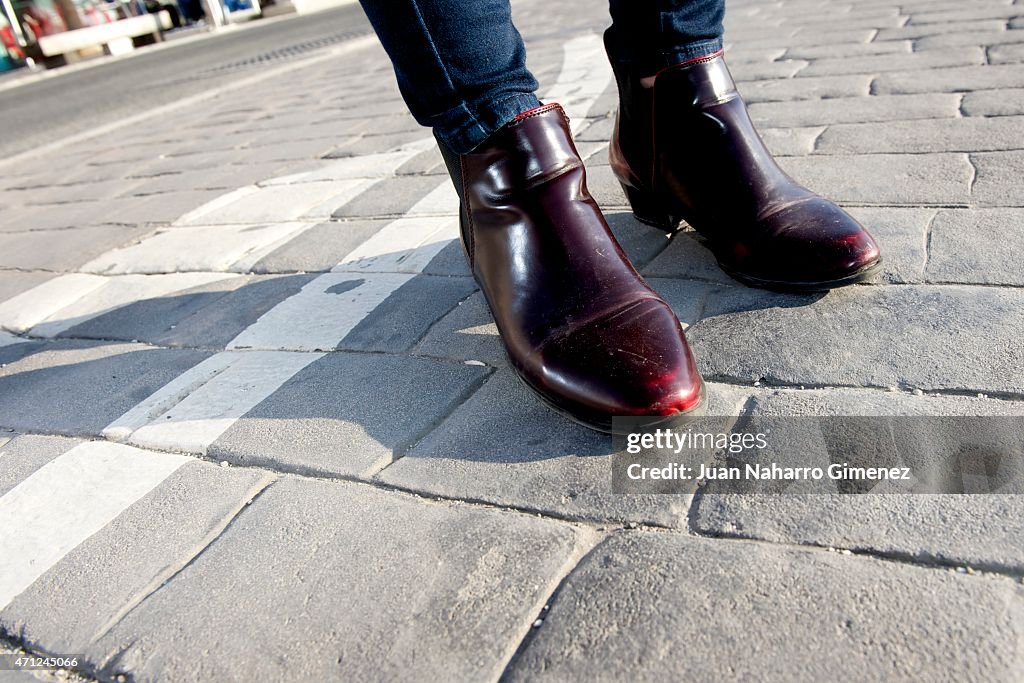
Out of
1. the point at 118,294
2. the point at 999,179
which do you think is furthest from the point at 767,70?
the point at 118,294

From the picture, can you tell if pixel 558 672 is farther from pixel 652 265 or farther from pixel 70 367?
pixel 70 367

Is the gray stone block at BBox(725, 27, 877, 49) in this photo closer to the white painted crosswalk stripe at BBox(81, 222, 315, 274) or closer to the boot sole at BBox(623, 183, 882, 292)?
the boot sole at BBox(623, 183, 882, 292)

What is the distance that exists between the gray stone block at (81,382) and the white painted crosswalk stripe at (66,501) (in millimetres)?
121

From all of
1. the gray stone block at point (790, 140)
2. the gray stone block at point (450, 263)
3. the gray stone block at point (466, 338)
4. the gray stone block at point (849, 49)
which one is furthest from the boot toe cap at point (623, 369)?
the gray stone block at point (849, 49)

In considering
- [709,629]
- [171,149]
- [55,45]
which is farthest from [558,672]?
[55,45]

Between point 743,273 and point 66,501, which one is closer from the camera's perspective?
point 66,501

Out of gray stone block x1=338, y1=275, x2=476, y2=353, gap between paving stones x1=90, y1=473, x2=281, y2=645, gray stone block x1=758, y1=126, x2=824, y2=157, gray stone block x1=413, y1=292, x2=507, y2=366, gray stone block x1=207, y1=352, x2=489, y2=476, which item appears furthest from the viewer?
gray stone block x1=758, y1=126, x2=824, y2=157

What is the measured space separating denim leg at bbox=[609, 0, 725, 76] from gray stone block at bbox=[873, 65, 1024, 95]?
1540 millimetres

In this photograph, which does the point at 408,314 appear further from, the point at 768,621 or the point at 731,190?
the point at 768,621

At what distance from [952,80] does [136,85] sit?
352 inches

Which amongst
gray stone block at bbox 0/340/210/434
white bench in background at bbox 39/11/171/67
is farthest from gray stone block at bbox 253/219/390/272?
white bench in background at bbox 39/11/171/67

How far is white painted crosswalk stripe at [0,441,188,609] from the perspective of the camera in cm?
120

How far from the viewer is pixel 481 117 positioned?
4.47 ft

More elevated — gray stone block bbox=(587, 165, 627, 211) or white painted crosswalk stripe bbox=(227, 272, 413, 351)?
white painted crosswalk stripe bbox=(227, 272, 413, 351)
